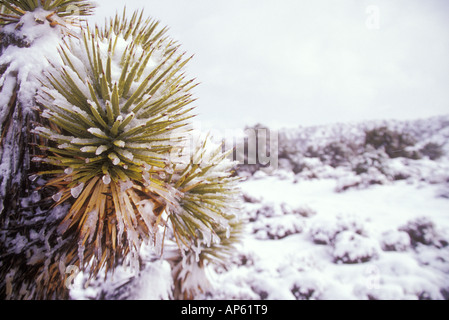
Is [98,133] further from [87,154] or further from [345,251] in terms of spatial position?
[345,251]

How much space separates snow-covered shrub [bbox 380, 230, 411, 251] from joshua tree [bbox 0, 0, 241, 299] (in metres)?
5.82

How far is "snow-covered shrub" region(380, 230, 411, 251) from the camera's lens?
5578mm

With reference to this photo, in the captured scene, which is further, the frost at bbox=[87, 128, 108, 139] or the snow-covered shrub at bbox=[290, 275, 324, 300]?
the snow-covered shrub at bbox=[290, 275, 324, 300]

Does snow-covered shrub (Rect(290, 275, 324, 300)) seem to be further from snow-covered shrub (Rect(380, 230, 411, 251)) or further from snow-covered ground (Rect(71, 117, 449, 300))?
snow-covered shrub (Rect(380, 230, 411, 251))

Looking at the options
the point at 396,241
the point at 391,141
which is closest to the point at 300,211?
the point at 396,241

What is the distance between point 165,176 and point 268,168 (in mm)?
13210

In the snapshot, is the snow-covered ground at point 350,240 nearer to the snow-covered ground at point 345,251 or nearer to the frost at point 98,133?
the snow-covered ground at point 345,251

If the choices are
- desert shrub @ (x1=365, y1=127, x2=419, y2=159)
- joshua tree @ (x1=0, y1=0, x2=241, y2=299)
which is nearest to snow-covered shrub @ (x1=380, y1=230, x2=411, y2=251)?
joshua tree @ (x1=0, y1=0, x2=241, y2=299)

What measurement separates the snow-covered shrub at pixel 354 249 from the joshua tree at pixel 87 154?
499 cm

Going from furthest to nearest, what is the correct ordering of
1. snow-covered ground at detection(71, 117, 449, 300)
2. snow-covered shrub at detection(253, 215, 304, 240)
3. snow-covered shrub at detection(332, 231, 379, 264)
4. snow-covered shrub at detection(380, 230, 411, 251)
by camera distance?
snow-covered shrub at detection(253, 215, 304, 240), snow-covered shrub at detection(380, 230, 411, 251), snow-covered shrub at detection(332, 231, 379, 264), snow-covered ground at detection(71, 117, 449, 300)

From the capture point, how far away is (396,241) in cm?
569

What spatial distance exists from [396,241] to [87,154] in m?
6.86

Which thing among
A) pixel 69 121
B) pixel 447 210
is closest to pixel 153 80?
pixel 69 121
